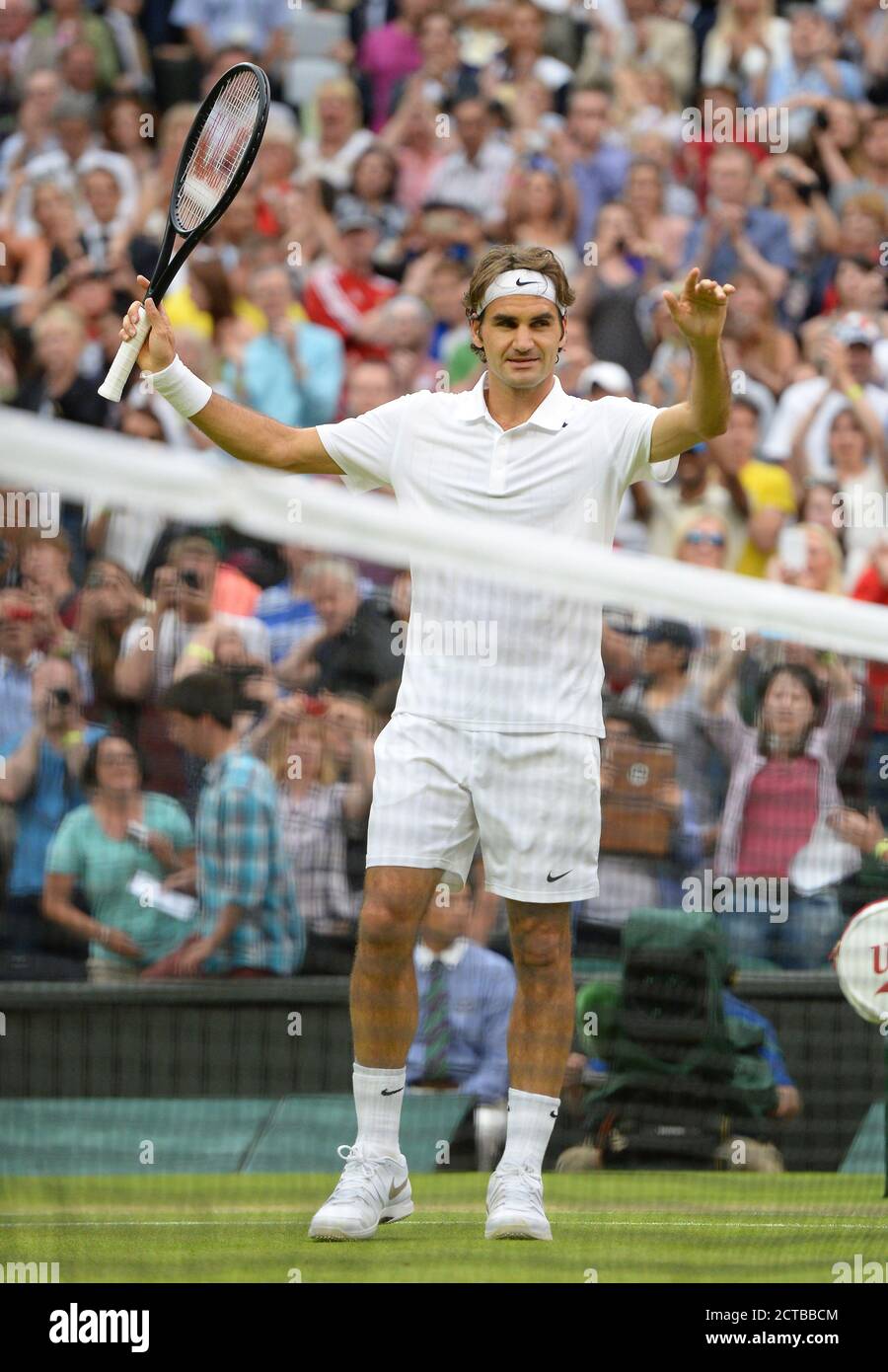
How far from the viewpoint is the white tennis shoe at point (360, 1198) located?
4.95 metres

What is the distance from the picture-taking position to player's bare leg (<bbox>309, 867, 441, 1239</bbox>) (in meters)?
4.98

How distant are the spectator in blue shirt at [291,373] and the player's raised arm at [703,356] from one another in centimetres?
609

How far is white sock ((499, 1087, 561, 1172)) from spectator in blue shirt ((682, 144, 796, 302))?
7.41 meters

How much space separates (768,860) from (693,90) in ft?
28.7

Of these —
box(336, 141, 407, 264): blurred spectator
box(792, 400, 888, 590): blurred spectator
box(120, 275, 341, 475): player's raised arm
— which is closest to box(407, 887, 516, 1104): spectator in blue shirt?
box(120, 275, 341, 475): player's raised arm

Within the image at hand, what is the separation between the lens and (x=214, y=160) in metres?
5.69

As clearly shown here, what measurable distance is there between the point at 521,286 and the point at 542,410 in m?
0.30

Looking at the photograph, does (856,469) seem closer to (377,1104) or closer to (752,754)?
(752,754)

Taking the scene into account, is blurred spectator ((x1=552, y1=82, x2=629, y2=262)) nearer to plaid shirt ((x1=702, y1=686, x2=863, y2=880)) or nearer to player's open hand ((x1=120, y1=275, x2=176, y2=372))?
plaid shirt ((x1=702, y1=686, x2=863, y2=880))

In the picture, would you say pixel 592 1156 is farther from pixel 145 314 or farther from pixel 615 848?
pixel 145 314

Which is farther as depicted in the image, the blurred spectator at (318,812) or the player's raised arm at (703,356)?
the blurred spectator at (318,812)

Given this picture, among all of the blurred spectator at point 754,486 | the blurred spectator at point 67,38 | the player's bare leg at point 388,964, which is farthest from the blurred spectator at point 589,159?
the player's bare leg at point 388,964

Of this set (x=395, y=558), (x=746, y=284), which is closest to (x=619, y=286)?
(x=746, y=284)

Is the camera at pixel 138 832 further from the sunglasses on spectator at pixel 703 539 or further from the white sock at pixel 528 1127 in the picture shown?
the sunglasses on spectator at pixel 703 539
